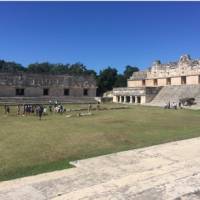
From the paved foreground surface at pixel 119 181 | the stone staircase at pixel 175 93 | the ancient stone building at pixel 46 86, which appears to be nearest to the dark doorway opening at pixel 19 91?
the ancient stone building at pixel 46 86

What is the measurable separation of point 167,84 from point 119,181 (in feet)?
121

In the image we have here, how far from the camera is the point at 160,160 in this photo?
26.8 ft

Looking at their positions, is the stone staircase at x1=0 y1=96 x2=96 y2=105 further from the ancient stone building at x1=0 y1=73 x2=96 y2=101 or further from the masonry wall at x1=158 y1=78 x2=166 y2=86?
the masonry wall at x1=158 y1=78 x2=166 y2=86

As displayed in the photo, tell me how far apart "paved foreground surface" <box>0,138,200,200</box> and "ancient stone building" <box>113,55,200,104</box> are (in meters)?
26.9

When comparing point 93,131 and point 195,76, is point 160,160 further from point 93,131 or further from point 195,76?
point 195,76

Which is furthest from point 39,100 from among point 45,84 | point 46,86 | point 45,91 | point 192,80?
point 192,80

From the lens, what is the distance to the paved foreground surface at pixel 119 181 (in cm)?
569

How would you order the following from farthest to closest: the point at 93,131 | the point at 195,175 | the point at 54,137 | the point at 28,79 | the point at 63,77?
the point at 63,77, the point at 28,79, the point at 93,131, the point at 54,137, the point at 195,175

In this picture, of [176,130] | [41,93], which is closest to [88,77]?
[41,93]

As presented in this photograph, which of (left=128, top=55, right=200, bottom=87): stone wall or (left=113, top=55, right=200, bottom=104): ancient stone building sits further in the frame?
(left=128, top=55, right=200, bottom=87): stone wall

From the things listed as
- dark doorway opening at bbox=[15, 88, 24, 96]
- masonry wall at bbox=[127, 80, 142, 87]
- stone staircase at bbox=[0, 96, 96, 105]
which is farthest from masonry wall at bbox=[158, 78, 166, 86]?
dark doorway opening at bbox=[15, 88, 24, 96]

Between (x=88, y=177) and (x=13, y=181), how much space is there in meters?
1.58

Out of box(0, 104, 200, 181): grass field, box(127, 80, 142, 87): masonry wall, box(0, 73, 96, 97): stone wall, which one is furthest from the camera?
box(127, 80, 142, 87): masonry wall

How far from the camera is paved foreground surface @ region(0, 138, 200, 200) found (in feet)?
18.7
